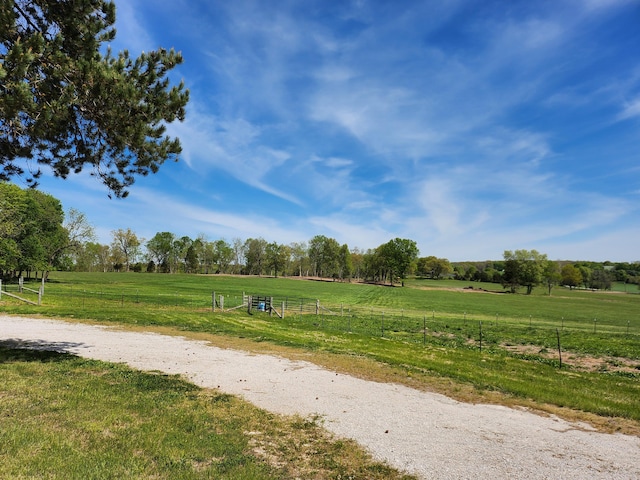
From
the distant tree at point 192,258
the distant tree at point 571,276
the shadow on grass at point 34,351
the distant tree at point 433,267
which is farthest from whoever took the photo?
the distant tree at point 433,267

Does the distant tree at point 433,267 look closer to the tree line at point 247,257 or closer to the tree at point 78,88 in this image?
the tree line at point 247,257

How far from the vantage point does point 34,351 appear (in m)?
12.0

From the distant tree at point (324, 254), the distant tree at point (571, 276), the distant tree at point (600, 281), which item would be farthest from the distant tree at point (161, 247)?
the distant tree at point (600, 281)

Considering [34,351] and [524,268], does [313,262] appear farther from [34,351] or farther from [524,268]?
[34,351]

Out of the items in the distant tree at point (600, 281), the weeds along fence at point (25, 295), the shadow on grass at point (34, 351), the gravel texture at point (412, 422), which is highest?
the distant tree at point (600, 281)

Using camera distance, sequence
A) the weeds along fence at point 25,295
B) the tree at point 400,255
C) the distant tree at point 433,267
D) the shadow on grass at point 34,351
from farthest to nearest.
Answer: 1. the distant tree at point 433,267
2. the tree at point 400,255
3. the weeds along fence at point 25,295
4. the shadow on grass at point 34,351

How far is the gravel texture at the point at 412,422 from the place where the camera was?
226 inches

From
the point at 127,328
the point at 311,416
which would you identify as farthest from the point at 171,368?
the point at 127,328

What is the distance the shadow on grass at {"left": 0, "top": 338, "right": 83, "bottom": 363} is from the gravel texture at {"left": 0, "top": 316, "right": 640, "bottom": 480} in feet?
0.32

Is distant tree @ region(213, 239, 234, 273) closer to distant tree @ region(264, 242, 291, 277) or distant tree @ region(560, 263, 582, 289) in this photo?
distant tree @ region(264, 242, 291, 277)

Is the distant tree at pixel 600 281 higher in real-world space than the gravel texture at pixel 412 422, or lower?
higher

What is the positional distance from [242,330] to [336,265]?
11431 cm

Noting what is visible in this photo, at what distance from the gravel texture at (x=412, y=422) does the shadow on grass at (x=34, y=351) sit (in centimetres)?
10

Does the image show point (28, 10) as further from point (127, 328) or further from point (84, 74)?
point (127, 328)
